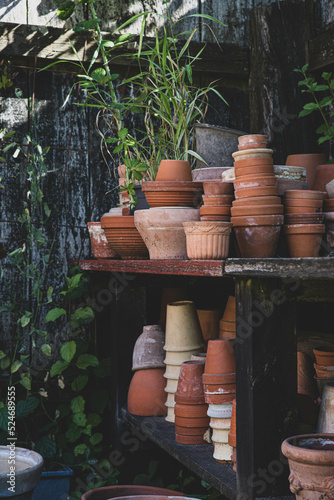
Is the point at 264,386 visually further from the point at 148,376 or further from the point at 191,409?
the point at 148,376

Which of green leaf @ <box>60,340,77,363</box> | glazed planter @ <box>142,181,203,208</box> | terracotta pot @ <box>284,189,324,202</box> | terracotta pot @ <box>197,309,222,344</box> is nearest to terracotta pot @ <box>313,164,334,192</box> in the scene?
terracotta pot @ <box>284,189,324,202</box>

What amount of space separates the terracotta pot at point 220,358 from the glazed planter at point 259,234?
14.7 inches

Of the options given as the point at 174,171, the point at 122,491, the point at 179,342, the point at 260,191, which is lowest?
the point at 122,491

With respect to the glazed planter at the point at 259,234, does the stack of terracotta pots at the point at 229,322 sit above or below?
below

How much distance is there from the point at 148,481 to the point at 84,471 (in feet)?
1.21

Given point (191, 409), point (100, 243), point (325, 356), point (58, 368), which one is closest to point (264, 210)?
point (325, 356)

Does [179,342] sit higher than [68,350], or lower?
higher

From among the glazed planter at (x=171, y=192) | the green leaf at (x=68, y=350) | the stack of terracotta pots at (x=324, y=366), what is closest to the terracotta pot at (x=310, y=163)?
the glazed planter at (x=171, y=192)

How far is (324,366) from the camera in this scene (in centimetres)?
201

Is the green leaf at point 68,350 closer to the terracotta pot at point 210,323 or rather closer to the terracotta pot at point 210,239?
the terracotta pot at point 210,323

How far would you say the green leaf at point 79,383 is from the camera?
3.05 metres

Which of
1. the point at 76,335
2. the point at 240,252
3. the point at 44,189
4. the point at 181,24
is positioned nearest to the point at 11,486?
the point at 76,335

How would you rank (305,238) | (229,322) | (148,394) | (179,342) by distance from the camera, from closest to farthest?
(305,238) < (229,322) < (179,342) < (148,394)

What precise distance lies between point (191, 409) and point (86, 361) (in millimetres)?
1002
